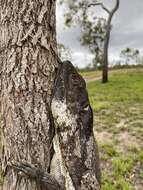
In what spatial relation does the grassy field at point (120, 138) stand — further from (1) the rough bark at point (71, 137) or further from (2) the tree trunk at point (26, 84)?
(2) the tree trunk at point (26, 84)

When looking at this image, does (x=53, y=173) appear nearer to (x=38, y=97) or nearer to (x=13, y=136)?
(x=13, y=136)

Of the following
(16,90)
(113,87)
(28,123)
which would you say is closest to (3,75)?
(16,90)

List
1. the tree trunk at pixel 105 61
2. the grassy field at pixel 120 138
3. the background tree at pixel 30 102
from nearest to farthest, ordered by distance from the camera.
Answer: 1. the background tree at pixel 30 102
2. the grassy field at pixel 120 138
3. the tree trunk at pixel 105 61

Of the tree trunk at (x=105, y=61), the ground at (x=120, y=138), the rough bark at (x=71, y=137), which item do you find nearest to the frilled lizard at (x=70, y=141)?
the rough bark at (x=71, y=137)

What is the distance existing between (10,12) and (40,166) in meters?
0.93

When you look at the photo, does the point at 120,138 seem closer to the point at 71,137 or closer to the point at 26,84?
the point at 71,137

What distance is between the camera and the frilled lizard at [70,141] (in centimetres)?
223

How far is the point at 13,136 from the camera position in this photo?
2.26m

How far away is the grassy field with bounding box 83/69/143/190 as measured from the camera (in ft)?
14.4

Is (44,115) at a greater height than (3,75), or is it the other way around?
(3,75)

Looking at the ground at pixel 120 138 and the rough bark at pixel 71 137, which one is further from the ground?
the rough bark at pixel 71 137

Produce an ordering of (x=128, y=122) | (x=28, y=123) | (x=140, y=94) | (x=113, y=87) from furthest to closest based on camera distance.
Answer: (x=113, y=87) → (x=140, y=94) → (x=128, y=122) → (x=28, y=123)

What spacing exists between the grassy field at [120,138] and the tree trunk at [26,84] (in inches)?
80.6

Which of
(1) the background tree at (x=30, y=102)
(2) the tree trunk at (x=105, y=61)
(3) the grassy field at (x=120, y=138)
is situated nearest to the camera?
(1) the background tree at (x=30, y=102)
